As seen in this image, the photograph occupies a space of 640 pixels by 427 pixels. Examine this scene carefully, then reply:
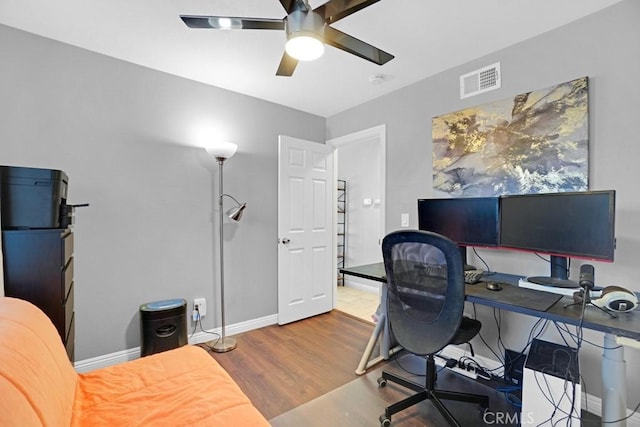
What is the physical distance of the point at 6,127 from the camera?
1961 millimetres

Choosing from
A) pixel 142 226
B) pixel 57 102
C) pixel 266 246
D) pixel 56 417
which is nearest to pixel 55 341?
pixel 56 417

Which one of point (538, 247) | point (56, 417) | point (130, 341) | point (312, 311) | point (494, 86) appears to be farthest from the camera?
point (312, 311)

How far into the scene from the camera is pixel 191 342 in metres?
2.74

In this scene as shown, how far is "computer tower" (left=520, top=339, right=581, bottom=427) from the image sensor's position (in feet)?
4.47

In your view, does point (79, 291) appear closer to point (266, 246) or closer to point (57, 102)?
point (57, 102)

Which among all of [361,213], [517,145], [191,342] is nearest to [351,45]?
[517,145]

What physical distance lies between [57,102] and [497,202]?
3.22 metres

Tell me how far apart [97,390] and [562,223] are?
2.49 meters

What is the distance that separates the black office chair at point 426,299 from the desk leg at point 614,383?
0.57 metres

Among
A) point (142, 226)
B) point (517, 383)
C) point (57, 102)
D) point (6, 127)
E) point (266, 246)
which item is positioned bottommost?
point (517, 383)

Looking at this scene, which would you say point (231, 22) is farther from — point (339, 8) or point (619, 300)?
point (619, 300)

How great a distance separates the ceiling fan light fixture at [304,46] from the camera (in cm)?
142

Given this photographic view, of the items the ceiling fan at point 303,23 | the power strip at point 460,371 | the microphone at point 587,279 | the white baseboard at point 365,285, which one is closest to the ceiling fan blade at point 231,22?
the ceiling fan at point 303,23

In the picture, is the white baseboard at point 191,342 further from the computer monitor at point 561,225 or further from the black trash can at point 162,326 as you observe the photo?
the computer monitor at point 561,225
